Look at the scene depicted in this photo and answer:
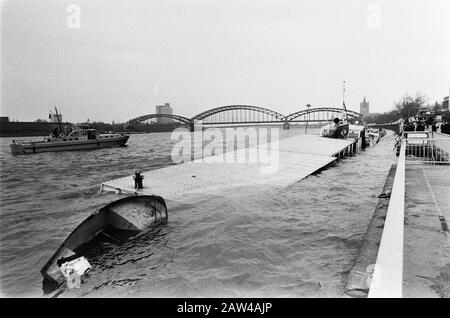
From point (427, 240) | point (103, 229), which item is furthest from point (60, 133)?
point (427, 240)

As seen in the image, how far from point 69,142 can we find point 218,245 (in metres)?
48.1

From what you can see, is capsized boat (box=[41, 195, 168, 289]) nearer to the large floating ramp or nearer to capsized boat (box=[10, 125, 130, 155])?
the large floating ramp

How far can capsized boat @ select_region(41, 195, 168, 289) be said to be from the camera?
285 inches

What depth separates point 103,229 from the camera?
921 cm

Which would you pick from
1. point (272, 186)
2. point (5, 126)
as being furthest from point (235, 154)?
point (5, 126)

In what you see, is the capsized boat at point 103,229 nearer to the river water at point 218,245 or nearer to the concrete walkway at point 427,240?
the river water at point 218,245

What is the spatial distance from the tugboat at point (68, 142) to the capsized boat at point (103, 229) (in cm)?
4468

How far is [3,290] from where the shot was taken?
736 cm

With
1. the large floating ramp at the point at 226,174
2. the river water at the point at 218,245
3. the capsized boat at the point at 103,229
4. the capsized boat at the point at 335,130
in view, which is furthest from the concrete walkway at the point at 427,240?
the capsized boat at the point at 335,130

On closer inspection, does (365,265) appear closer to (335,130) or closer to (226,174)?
(226,174)

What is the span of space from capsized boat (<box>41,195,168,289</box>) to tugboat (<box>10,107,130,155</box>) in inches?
1759

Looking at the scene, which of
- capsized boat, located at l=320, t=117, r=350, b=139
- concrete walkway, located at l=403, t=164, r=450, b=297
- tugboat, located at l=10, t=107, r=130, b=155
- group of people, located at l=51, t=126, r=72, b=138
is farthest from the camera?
group of people, located at l=51, t=126, r=72, b=138

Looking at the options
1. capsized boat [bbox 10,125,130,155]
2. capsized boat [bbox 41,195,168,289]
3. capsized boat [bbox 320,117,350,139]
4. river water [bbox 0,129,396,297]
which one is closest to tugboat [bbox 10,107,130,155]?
capsized boat [bbox 10,125,130,155]
